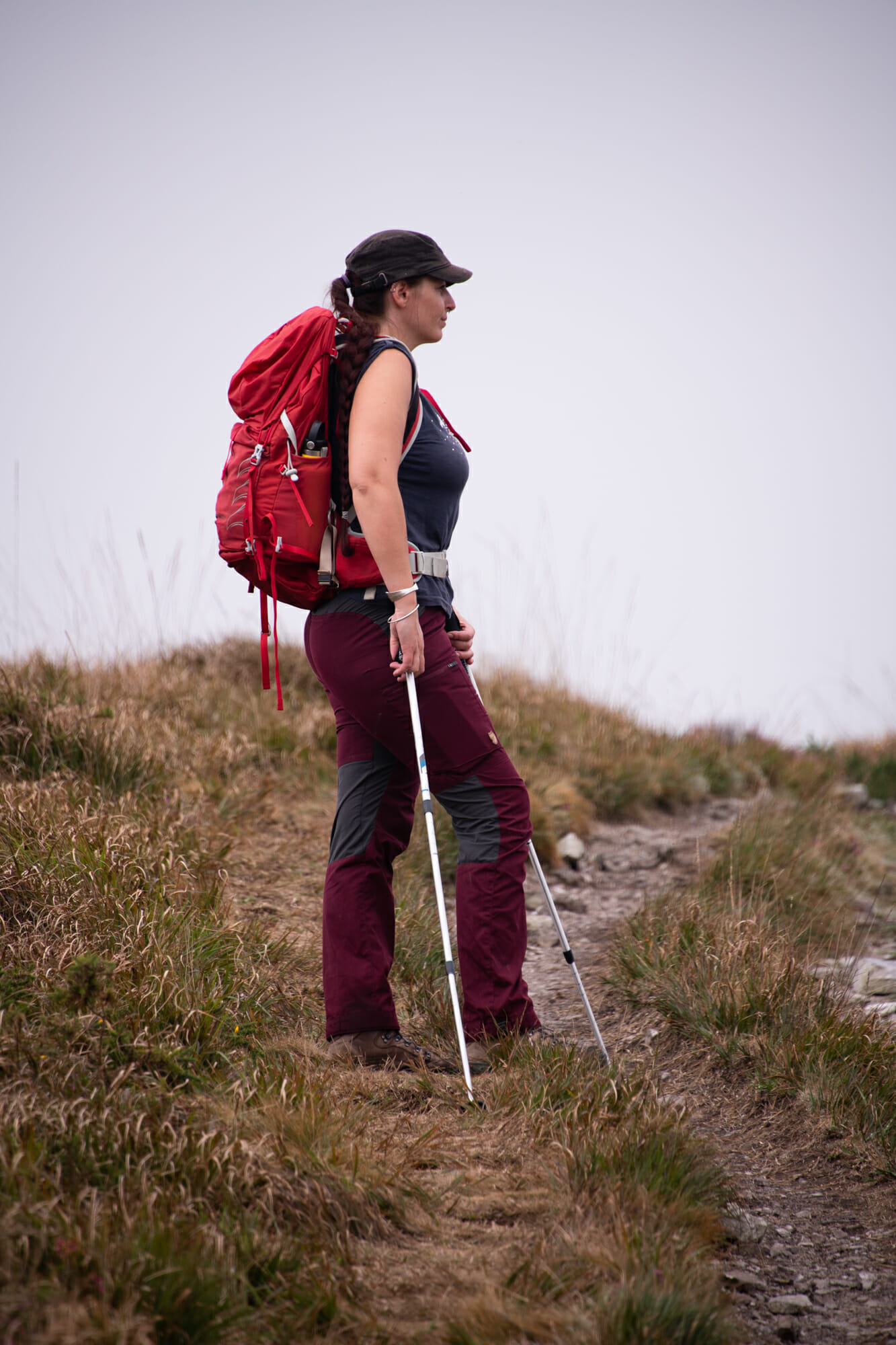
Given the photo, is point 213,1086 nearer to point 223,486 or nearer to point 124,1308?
point 124,1308

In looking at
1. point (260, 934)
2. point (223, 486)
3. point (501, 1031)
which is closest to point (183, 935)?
point (260, 934)

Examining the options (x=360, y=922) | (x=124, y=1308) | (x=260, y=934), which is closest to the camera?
(x=124, y=1308)

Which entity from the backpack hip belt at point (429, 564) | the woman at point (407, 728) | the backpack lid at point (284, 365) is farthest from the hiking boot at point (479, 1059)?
the backpack lid at point (284, 365)

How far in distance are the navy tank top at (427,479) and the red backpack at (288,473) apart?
0.05 meters

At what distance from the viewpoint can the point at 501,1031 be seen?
323cm

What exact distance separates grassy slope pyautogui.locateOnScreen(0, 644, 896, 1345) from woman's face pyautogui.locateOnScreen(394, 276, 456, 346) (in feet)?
6.94

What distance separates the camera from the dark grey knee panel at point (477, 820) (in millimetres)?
3275

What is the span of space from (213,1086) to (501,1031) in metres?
0.99

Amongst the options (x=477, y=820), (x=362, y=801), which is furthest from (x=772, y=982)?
(x=362, y=801)

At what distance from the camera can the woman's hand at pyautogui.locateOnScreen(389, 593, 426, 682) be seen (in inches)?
121

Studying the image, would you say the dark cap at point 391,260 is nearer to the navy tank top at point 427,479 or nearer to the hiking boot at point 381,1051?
the navy tank top at point 427,479

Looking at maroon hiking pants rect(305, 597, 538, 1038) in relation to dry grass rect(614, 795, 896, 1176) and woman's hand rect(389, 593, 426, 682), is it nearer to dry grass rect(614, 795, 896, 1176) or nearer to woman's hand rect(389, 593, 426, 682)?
woman's hand rect(389, 593, 426, 682)

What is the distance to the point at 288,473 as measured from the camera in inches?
119

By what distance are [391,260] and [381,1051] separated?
8.33ft
